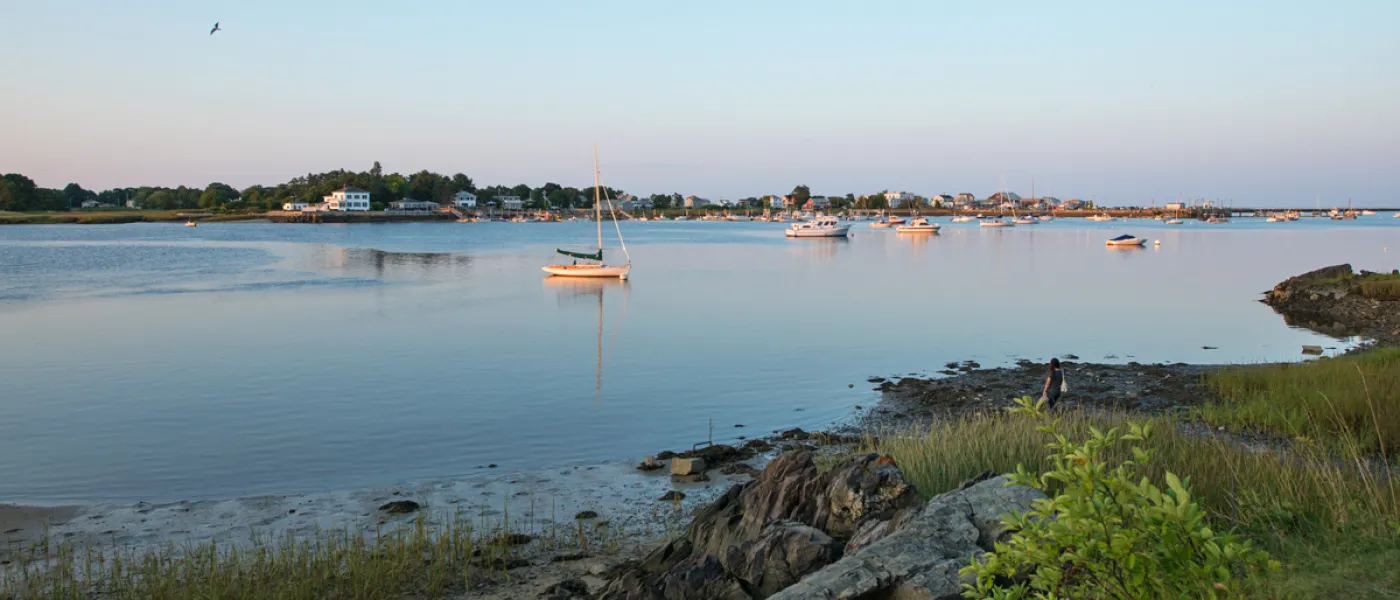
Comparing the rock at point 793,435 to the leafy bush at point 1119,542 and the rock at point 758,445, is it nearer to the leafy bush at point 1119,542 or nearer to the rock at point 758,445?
the rock at point 758,445

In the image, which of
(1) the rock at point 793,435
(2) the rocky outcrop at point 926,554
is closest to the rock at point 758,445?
(1) the rock at point 793,435

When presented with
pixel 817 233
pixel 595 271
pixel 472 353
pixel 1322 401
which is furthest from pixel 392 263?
pixel 1322 401

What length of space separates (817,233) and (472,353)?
344 feet

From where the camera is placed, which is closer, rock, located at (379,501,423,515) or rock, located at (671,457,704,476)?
rock, located at (379,501,423,515)

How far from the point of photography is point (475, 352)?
31.7 metres

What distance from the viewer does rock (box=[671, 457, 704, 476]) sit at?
51.5 feet

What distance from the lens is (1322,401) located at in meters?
16.0

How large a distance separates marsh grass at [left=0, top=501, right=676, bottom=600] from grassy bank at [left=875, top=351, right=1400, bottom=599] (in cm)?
386

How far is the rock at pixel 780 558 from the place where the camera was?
316 inches

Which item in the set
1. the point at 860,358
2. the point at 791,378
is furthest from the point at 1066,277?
the point at 791,378

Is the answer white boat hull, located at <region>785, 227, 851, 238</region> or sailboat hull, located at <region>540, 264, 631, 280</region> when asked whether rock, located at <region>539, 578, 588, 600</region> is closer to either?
sailboat hull, located at <region>540, 264, 631, 280</region>

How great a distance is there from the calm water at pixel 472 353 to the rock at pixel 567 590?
6.66m

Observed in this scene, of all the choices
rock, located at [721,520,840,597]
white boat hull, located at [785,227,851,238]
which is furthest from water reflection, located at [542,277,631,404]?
white boat hull, located at [785,227,851,238]

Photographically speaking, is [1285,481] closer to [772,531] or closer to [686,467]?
[772,531]
